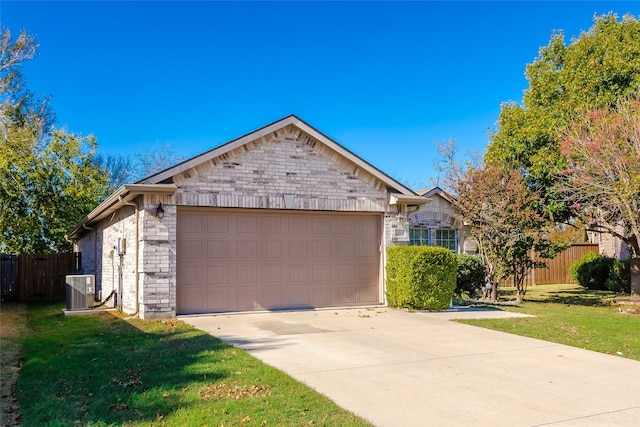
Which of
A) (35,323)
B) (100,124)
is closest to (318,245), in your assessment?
(35,323)

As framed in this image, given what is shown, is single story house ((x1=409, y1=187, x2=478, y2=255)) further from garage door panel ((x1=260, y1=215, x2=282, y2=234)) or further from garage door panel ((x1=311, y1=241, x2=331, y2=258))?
garage door panel ((x1=260, y1=215, x2=282, y2=234))

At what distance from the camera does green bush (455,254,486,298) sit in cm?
1783

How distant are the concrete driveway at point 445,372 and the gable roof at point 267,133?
339 cm

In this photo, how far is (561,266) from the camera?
26.8 metres

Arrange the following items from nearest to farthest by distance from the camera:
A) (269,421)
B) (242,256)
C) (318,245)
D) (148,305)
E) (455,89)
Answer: (269,421) → (148,305) → (242,256) → (318,245) → (455,89)

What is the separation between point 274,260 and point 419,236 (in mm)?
9958

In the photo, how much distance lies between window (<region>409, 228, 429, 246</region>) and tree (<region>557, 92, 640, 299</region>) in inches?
262

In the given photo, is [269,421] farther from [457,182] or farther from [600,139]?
[457,182]

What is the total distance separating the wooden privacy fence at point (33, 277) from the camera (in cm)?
1944

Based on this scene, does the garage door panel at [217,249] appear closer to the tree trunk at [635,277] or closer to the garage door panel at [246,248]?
the garage door panel at [246,248]

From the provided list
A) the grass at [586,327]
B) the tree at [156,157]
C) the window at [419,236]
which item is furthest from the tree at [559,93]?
the tree at [156,157]

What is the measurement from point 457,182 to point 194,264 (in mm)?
9467

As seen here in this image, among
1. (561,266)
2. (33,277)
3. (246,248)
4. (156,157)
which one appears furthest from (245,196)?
(156,157)

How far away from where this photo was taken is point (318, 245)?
13406mm
